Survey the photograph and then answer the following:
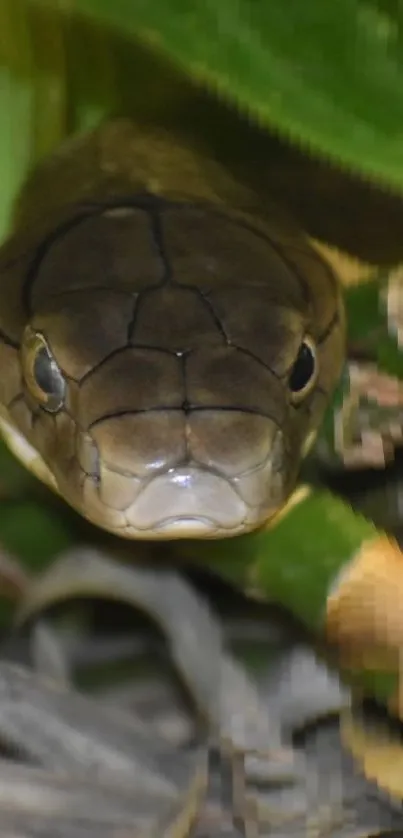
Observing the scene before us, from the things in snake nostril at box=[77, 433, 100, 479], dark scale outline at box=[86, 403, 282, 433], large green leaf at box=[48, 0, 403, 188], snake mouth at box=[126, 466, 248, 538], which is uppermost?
large green leaf at box=[48, 0, 403, 188]

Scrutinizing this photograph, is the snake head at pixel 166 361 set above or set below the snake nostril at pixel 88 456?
above

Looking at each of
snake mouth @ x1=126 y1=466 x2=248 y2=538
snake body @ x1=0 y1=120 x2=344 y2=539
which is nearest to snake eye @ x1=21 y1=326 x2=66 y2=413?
snake body @ x1=0 y1=120 x2=344 y2=539

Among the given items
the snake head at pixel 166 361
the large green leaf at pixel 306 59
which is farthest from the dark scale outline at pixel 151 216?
the large green leaf at pixel 306 59

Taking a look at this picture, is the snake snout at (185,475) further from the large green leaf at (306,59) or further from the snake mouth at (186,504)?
the large green leaf at (306,59)

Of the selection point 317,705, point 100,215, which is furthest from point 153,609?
point 100,215

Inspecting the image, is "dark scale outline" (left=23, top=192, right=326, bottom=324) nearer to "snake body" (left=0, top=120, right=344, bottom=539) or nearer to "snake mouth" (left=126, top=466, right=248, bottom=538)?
"snake body" (left=0, top=120, right=344, bottom=539)

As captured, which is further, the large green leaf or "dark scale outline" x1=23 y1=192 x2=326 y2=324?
"dark scale outline" x1=23 y1=192 x2=326 y2=324
